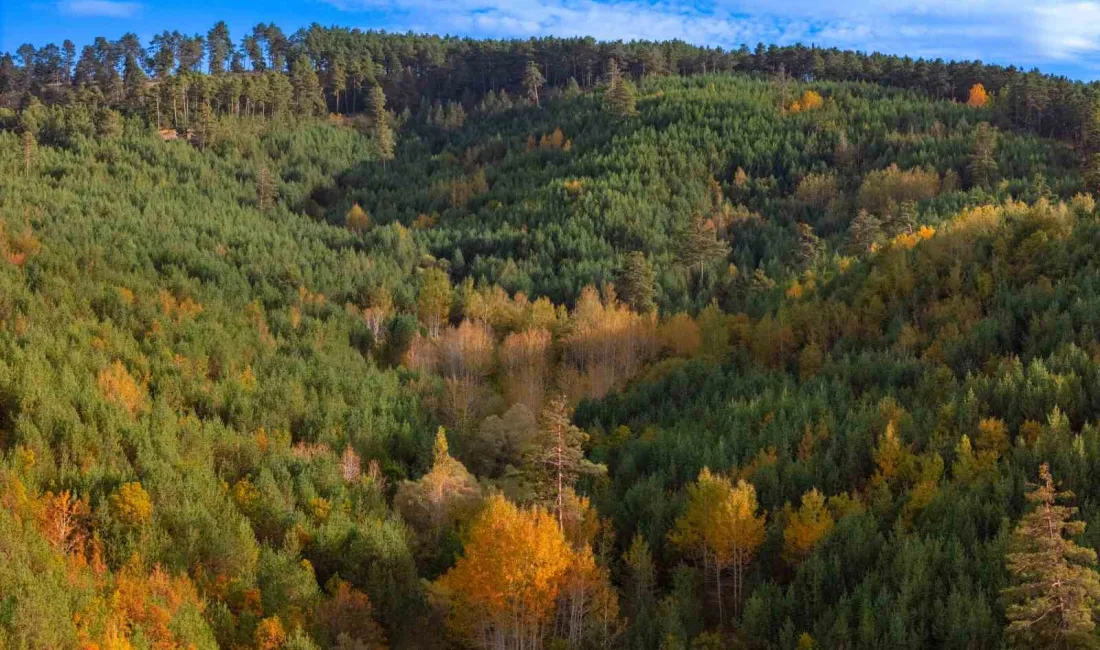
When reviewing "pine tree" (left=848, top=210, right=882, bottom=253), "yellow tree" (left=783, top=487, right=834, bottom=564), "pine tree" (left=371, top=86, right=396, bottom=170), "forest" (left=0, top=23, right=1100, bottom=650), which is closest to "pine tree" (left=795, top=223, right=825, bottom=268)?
"forest" (left=0, top=23, right=1100, bottom=650)

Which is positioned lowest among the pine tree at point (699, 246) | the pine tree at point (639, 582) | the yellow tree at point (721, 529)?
the pine tree at point (639, 582)

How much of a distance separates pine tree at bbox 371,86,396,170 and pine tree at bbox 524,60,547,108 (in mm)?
32575

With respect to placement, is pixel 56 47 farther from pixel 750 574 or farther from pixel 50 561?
pixel 750 574

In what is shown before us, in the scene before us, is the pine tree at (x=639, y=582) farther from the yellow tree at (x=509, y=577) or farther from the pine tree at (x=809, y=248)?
the pine tree at (x=809, y=248)

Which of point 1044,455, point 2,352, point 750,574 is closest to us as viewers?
point 1044,455

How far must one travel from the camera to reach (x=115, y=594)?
38250 mm

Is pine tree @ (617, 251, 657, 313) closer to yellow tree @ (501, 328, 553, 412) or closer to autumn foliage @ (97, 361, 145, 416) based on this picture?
yellow tree @ (501, 328, 553, 412)

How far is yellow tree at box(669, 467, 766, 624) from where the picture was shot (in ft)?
151

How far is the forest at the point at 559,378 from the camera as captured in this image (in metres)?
41.3

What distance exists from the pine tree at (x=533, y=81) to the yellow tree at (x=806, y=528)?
5214 inches

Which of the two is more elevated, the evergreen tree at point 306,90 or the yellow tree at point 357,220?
the evergreen tree at point 306,90

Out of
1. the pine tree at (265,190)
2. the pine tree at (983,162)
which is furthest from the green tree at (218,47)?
the pine tree at (983,162)

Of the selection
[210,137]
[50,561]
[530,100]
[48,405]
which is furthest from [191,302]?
[530,100]

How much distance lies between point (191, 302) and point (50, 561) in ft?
130
